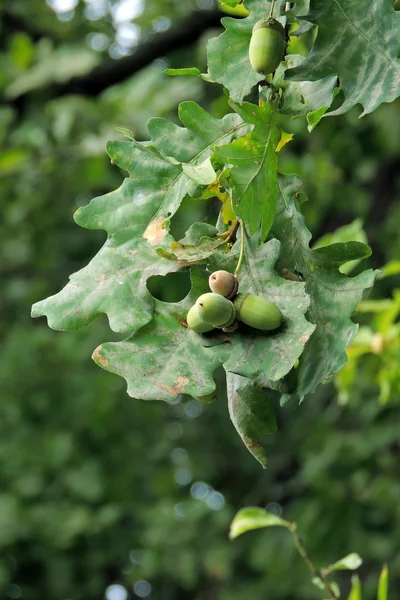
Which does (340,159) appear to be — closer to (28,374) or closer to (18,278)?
(28,374)

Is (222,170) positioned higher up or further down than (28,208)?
higher up

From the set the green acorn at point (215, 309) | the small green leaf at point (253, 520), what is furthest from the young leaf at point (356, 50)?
the small green leaf at point (253, 520)

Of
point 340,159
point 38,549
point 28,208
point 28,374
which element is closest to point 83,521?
point 38,549

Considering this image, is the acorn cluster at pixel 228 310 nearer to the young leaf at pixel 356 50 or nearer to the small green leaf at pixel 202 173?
the small green leaf at pixel 202 173

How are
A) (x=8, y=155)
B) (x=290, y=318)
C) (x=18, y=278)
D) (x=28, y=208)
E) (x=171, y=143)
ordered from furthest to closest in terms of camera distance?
(x=18, y=278) → (x=28, y=208) → (x=8, y=155) → (x=171, y=143) → (x=290, y=318)

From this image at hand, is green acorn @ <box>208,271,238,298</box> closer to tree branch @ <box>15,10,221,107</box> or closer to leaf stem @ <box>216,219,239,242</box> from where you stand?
leaf stem @ <box>216,219,239,242</box>

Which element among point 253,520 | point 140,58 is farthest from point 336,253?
point 140,58

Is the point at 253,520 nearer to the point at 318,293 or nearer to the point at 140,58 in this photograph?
the point at 318,293
